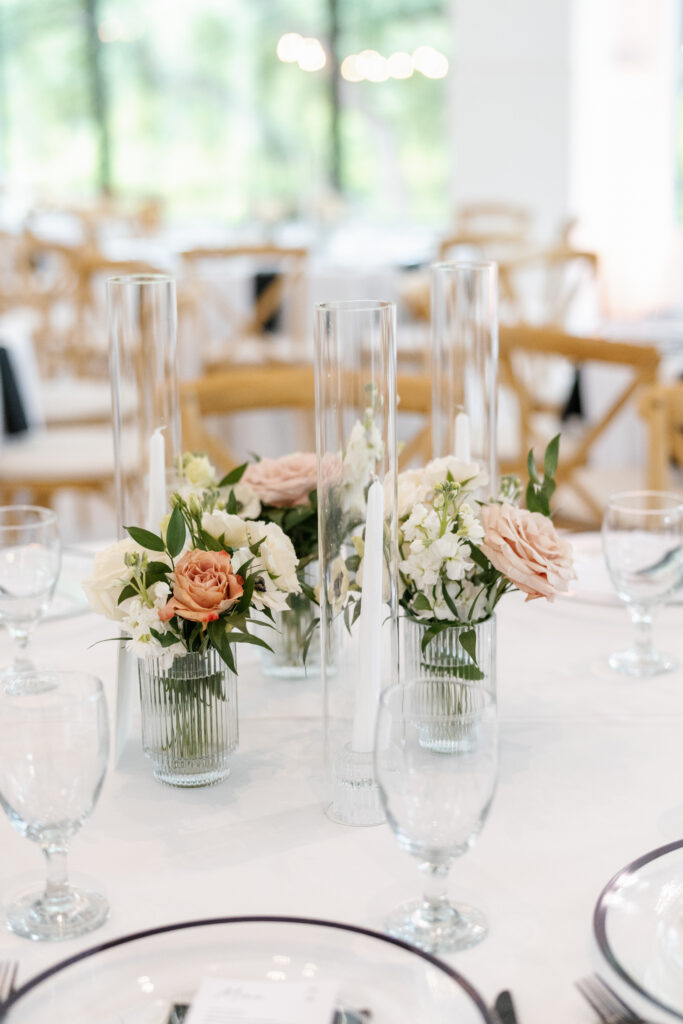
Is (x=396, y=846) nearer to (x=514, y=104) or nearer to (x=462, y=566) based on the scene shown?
(x=462, y=566)

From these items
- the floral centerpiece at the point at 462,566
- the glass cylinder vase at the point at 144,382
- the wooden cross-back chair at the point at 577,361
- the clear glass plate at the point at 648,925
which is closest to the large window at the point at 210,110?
the wooden cross-back chair at the point at 577,361

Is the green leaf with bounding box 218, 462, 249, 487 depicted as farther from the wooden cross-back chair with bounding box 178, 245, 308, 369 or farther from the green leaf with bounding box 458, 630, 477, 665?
the wooden cross-back chair with bounding box 178, 245, 308, 369

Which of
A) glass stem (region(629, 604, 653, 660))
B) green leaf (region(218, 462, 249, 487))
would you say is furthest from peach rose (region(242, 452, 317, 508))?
glass stem (region(629, 604, 653, 660))

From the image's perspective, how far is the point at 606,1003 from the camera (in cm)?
70

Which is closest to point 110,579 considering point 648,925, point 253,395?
point 648,925

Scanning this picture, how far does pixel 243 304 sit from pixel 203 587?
4.63 meters

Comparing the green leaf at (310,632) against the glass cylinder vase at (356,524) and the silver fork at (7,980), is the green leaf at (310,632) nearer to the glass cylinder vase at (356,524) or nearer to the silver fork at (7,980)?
the glass cylinder vase at (356,524)

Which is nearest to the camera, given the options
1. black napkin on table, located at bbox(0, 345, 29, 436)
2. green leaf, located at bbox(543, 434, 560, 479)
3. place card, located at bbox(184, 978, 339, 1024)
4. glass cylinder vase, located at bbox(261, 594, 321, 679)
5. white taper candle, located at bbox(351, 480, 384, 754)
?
place card, located at bbox(184, 978, 339, 1024)

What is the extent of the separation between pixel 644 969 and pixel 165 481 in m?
0.59

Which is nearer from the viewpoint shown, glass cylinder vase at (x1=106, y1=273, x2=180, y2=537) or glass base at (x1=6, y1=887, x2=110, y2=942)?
glass base at (x1=6, y1=887, x2=110, y2=942)

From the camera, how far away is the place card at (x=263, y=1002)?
68 cm

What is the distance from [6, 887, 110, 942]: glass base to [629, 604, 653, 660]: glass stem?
61 centimetres

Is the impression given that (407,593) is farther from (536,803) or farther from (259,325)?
(259,325)

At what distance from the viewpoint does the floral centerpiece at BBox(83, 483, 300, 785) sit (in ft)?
3.03
